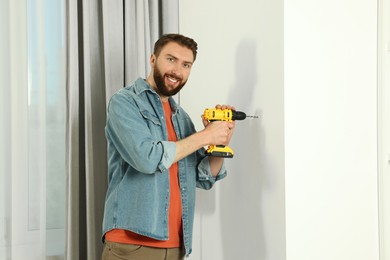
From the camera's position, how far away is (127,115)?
1915 millimetres

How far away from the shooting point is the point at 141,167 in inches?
74.2

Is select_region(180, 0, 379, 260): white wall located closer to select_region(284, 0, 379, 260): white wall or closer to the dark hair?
select_region(284, 0, 379, 260): white wall

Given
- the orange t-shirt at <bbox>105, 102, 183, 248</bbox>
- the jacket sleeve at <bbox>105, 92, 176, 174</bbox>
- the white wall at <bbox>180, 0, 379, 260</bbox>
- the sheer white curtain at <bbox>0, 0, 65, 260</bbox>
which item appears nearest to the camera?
the jacket sleeve at <bbox>105, 92, 176, 174</bbox>

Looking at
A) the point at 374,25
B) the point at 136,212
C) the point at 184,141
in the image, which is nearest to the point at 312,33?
the point at 374,25

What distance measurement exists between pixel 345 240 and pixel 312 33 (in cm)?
98

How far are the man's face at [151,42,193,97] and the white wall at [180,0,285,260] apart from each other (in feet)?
1.36

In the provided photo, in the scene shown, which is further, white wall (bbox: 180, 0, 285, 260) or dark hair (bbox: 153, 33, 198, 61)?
white wall (bbox: 180, 0, 285, 260)

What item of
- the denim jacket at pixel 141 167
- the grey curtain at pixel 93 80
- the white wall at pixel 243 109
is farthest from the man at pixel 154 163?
the grey curtain at pixel 93 80

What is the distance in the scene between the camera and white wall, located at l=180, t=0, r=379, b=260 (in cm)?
222

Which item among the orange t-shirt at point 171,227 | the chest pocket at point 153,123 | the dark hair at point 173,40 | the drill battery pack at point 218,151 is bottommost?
the orange t-shirt at point 171,227

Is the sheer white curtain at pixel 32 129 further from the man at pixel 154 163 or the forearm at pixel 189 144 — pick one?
the forearm at pixel 189 144

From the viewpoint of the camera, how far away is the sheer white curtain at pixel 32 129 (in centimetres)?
235

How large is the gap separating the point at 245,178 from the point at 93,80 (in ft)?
3.00

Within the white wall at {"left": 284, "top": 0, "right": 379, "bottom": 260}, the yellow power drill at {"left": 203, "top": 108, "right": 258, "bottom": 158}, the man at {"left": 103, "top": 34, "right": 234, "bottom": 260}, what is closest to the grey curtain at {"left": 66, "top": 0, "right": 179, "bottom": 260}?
the man at {"left": 103, "top": 34, "right": 234, "bottom": 260}
